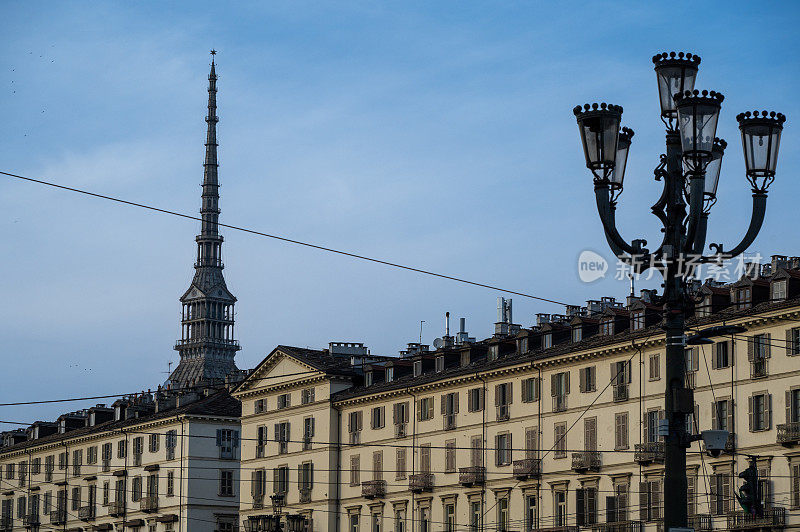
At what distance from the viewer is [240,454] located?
102250 millimetres

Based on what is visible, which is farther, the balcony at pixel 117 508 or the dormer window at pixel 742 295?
the balcony at pixel 117 508

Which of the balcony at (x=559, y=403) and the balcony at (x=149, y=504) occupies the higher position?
the balcony at (x=559, y=403)

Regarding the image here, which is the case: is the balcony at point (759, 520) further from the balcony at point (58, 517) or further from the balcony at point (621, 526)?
the balcony at point (58, 517)

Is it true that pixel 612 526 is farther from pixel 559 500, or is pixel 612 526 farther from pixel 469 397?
pixel 469 397

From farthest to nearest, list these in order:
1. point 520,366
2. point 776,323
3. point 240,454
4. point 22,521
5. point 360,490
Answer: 1. point 22,521
2. point 240,454
3. point 360,490
4. point 520,366
5. point 776,323

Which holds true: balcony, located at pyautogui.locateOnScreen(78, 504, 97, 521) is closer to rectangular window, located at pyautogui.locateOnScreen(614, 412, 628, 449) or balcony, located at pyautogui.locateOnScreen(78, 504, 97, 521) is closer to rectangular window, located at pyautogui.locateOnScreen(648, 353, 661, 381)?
rectangular window, located at pyautogui.locateOnScreen(614, 412, 628, 449)

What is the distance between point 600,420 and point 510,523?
8.35m

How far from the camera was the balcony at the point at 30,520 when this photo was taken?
119m

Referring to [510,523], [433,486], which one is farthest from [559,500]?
[433,486]

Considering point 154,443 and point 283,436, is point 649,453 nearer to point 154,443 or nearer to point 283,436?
point 283,436

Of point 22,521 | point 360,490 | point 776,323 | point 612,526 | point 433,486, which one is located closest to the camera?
point 776,323

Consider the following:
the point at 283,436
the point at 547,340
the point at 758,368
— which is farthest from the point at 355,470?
the point at 758,368

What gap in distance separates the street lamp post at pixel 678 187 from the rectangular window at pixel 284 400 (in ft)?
249

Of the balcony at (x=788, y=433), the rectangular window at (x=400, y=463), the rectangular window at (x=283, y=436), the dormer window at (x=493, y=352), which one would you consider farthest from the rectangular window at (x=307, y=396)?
the balcony at (x=788, y=433)
